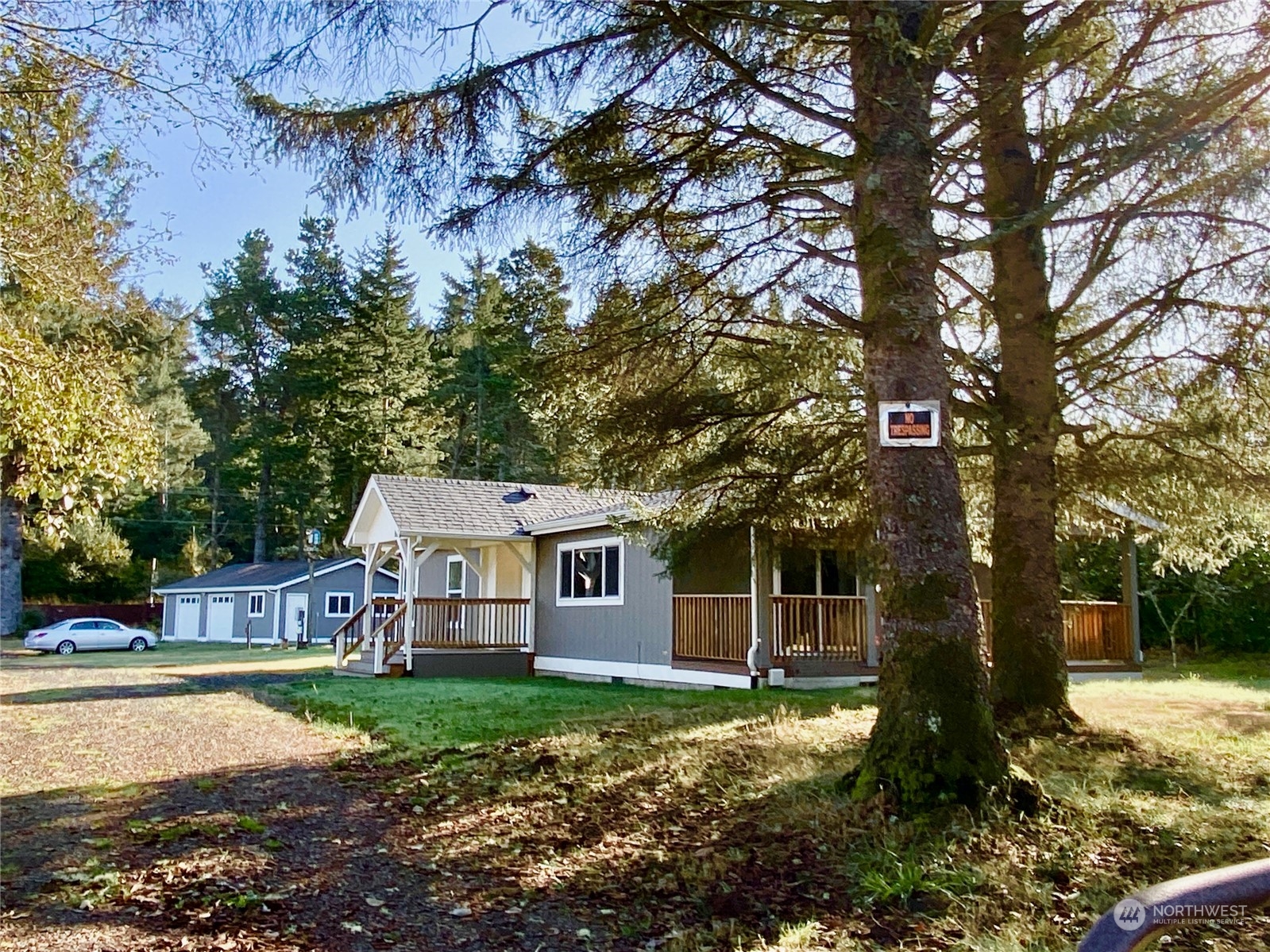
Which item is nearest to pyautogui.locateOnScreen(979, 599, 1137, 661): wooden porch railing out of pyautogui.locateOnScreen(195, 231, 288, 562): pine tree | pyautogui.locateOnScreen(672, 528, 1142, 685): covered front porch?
pyautogui.locateOnScreen(672, 528, 1142, 685): covered front porch

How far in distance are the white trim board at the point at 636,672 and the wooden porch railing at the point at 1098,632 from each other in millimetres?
6069

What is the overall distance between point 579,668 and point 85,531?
96.9 feet

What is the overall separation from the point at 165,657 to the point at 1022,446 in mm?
27901

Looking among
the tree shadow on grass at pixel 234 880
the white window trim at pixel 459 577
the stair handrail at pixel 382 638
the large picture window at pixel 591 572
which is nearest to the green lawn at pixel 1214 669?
the large picture window at pixel 591 572

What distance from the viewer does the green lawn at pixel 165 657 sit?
24609mm

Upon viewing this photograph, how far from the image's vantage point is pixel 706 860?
4.81m

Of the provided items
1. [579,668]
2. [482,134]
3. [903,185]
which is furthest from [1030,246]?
[579,668]

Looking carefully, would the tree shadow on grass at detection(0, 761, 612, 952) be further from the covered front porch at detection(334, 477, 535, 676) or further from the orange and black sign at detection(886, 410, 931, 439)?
the covered front porch at detection(334, 477, 535, 676)

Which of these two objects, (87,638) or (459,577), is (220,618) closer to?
(87,638)

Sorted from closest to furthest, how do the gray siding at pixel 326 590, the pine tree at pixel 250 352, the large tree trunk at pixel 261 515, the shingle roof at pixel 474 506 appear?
1. the shingle roof at pixel 474 506
2. the gray siding at pixel 326 590
3. the pine tree at pixel 250 352
4. the large tree trunk at pixel 261 515

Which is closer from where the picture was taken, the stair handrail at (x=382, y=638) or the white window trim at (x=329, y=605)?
the stair handrail at (x=382, y=638)

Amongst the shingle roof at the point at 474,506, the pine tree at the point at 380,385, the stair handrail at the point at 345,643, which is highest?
the pine tree at the point at 380,385

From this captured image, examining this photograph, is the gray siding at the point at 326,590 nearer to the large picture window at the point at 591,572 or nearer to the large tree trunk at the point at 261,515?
the large tree trunk at the point at 261,515

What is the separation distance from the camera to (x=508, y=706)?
12.0m
